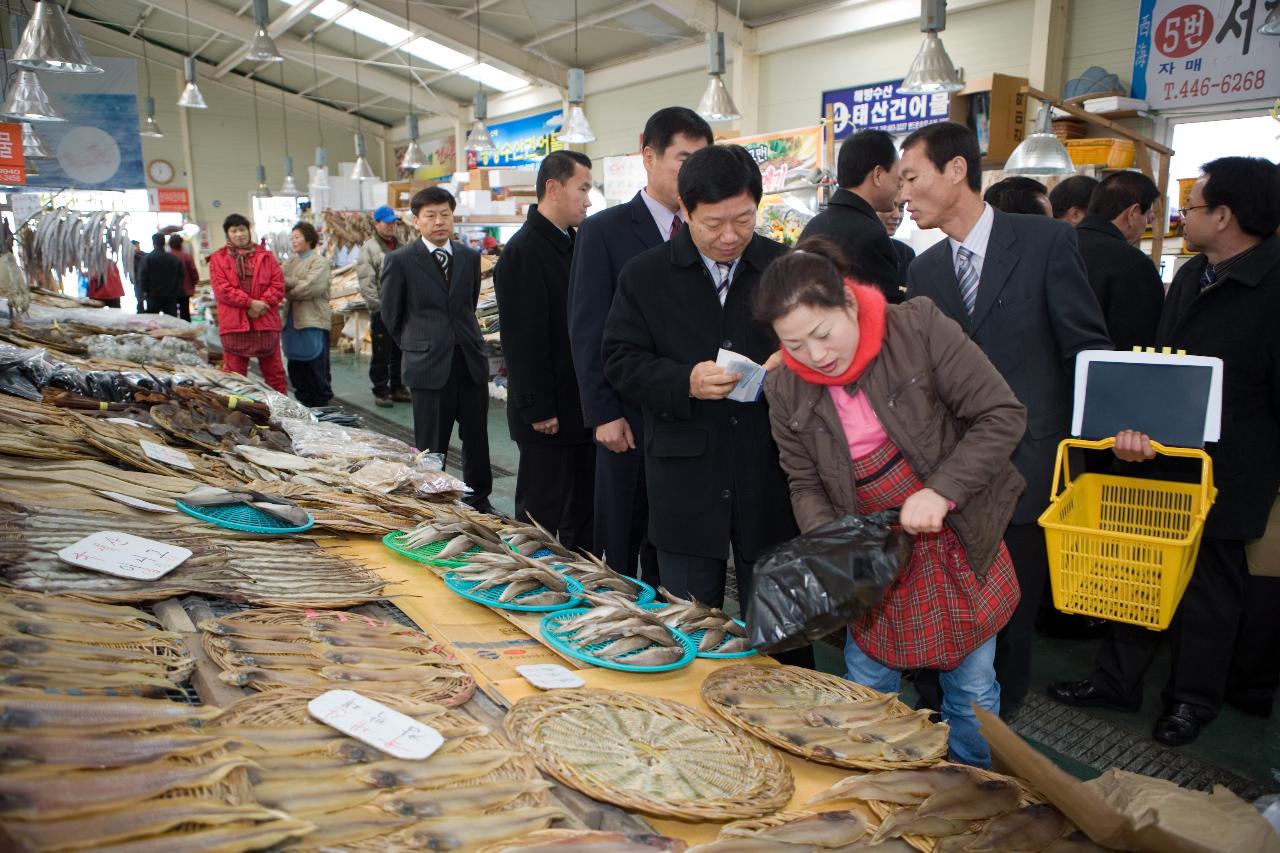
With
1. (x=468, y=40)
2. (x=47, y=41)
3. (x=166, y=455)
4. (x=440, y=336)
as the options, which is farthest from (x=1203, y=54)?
(x=468, y=40)

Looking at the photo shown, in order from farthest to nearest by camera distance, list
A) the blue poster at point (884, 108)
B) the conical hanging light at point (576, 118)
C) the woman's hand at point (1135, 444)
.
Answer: the conical hanging light at point (576, 118), the blue poster at point (884, 108), the woman's hand at point (1135, 444)

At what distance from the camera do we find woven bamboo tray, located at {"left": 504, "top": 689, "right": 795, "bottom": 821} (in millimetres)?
1445

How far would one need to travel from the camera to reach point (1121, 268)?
3.54 m

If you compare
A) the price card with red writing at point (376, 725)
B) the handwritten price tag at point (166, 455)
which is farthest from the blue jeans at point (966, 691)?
the handwritten price tag at point (166, 455)

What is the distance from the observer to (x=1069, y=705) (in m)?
3.31

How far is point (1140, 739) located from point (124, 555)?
126 inches

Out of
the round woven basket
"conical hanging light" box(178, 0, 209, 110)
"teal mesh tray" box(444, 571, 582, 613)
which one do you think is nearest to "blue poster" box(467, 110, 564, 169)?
"conical hanging light" box(178, 0, 209, 110)

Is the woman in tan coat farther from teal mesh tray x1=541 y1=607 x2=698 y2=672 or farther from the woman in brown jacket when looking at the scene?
the woman in brown jacket

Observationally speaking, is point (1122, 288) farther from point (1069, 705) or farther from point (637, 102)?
point (637, 102)

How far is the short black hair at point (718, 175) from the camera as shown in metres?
2.40

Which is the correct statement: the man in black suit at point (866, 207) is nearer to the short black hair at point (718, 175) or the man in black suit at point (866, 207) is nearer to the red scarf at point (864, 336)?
the short black hair at point (718, 175)

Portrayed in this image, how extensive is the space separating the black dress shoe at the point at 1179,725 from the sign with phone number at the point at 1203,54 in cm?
618

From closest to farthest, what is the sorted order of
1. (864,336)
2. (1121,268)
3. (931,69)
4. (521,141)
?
(864,336) → (1121,268) → (931,69) → (521,141)

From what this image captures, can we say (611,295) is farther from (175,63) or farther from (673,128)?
(175,63)
